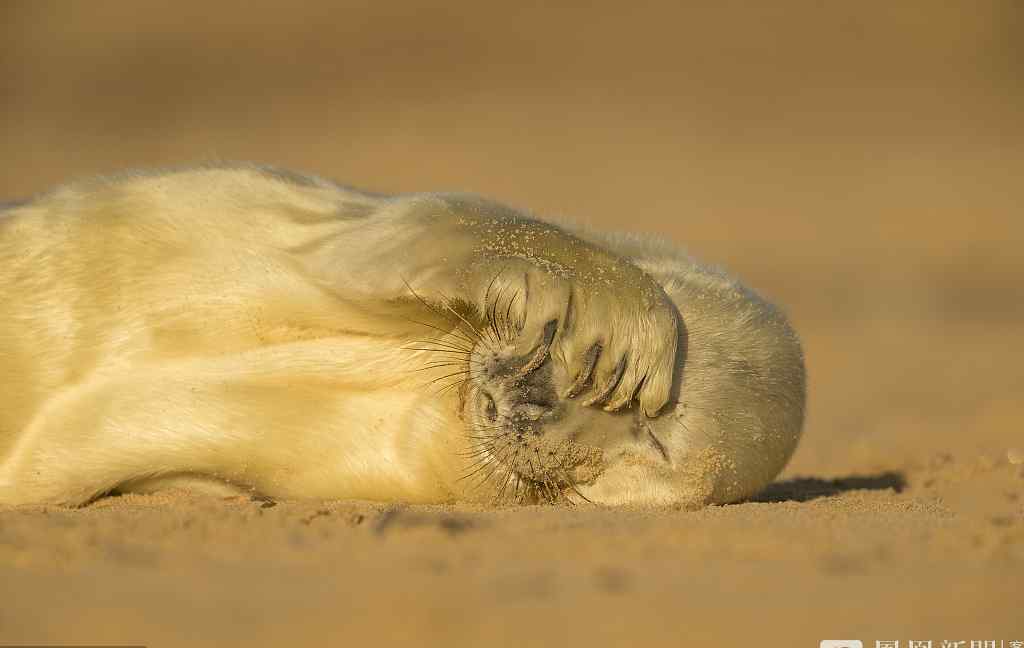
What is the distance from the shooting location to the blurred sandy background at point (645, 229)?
8.81 ft

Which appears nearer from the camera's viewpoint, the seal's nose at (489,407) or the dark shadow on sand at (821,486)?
the seal's nose at (489,407)

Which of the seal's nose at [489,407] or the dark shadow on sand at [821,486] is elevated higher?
the seal's nose at [489,407]

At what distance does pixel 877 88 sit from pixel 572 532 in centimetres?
2225

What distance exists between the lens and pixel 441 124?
69.9 feet

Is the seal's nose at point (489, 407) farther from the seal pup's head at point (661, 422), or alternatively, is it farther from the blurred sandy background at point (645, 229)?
the blurred sandy background at point (645, 229)

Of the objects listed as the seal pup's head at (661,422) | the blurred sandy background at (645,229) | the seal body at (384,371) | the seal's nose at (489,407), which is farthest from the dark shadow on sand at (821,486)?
the seal's nose at (489,407)

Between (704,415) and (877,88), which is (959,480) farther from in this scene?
(877,88)

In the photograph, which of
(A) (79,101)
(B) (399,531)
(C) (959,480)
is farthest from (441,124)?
(B) (399,531)

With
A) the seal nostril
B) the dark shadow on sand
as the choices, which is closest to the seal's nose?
the seal nostril

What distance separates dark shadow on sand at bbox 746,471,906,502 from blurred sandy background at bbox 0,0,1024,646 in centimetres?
4

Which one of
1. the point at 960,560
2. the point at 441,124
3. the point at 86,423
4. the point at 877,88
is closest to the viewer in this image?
the point at 960,560

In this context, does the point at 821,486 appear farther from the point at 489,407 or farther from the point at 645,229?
the point at 645,229

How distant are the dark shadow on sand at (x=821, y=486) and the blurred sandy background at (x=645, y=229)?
4 cm

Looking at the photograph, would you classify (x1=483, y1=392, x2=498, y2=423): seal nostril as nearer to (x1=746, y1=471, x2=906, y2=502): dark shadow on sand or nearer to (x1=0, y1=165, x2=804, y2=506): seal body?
(x1=0, y1=165, x2=804, y2=506): seal body
